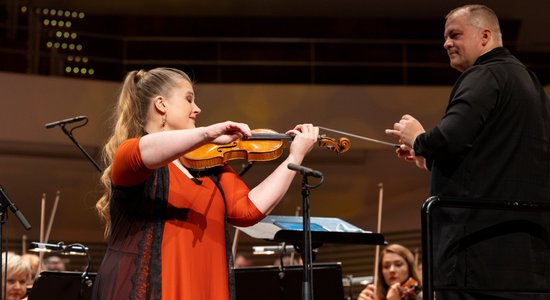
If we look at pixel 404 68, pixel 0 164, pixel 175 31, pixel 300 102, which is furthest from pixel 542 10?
pixel 0 164

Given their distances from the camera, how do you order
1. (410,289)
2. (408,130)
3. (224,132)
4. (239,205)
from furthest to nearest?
(410,289) → (408,130) → (239,205) → (224,132)

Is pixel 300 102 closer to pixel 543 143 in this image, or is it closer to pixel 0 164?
pixel 0 164

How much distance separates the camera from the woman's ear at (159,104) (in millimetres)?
2789

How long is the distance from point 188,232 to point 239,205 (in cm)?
25

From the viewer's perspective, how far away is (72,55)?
34.4 ft

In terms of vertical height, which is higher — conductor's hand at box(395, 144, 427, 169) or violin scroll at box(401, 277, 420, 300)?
conductor's hand at box(395, 144, 427, 169)

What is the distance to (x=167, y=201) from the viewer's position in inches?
103

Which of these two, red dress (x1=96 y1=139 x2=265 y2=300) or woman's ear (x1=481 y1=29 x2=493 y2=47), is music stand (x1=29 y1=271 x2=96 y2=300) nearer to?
red dress (x1=96 y1=139 x2=265 y2=300)

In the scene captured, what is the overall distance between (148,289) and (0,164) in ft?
25.6

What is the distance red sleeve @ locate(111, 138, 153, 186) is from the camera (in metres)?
2.51

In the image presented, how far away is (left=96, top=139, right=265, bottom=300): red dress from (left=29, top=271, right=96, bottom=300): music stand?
4.29 feet

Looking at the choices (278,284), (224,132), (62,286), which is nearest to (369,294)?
(278,284)

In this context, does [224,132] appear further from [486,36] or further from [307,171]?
[486,36]

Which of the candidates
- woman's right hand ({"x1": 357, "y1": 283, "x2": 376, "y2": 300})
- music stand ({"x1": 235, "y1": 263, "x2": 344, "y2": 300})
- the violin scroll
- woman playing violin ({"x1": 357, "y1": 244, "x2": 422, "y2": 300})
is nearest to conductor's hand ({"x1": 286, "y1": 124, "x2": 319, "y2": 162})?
music stand ({"x1": 235, "y1": 263, "x2": 344, "y2": 300})
